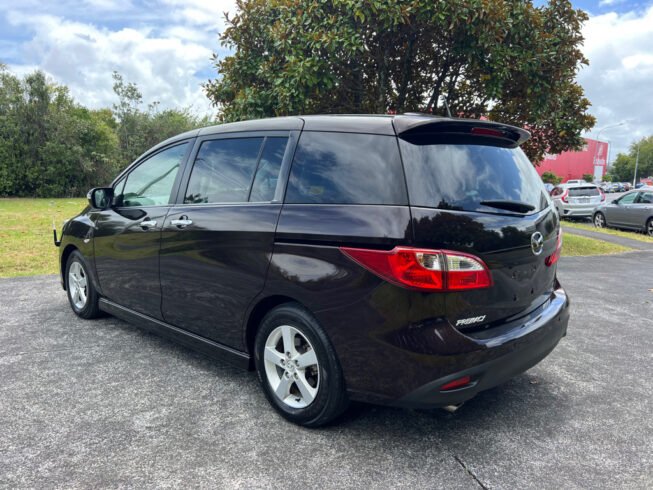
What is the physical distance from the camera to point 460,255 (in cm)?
239

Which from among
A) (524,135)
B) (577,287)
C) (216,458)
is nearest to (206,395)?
(216,458)

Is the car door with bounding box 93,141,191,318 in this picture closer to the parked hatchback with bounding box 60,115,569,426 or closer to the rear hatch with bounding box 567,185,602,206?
the parked hatchback with bounding box 60,115,569,426

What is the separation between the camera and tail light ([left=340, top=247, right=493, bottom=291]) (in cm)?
233

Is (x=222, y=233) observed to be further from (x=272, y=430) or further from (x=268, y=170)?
(x=272, y=430)

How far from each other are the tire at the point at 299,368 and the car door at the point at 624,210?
17399mm

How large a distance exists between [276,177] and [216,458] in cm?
162

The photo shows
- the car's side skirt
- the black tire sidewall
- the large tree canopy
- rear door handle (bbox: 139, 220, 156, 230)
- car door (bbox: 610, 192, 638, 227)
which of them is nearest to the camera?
the car's side skirt

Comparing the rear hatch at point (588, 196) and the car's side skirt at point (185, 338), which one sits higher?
the rear hatch at point (588, 196)

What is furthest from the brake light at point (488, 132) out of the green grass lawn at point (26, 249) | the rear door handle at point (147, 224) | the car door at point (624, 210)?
the car door at point (624, 210)

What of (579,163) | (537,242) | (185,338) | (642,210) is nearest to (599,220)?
(642,210)

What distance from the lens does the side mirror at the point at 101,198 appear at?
14.5ft

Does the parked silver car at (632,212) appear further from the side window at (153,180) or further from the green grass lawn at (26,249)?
the green grass lawn at (26,249)

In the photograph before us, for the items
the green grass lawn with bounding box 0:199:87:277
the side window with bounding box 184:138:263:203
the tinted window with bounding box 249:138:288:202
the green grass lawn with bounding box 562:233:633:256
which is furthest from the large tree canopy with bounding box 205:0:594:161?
the tinted window with bounding box 249:138:288:202

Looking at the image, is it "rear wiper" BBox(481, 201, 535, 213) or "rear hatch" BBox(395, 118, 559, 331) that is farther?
"rear wiper" BBox(481, 201, 535, 213)
